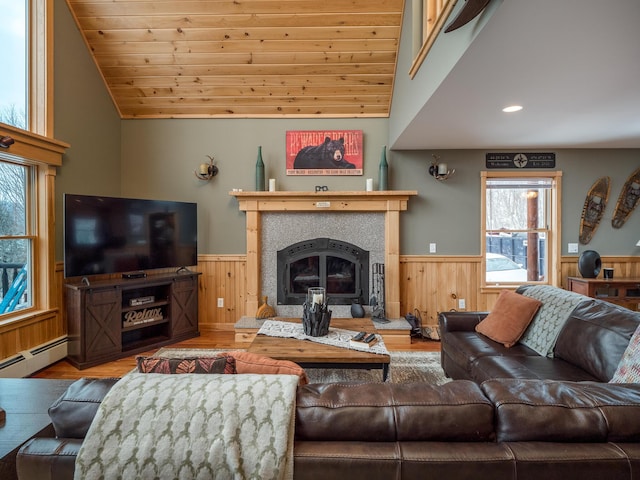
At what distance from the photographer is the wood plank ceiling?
3.32 meters

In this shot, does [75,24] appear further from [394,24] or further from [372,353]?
[372,353]

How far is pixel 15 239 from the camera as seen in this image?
2.94 metres

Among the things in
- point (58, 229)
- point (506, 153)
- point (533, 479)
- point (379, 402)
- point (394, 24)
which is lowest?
point (533, 479)

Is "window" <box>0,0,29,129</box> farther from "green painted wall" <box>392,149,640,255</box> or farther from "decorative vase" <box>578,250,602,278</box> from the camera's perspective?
"decorative vase" <box>578,250,602,278</box>

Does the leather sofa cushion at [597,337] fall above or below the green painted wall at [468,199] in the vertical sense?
below

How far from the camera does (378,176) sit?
4.16 metres

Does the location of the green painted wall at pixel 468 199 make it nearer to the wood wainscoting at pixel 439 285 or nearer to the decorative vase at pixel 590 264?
the wood wainscoting at pixel 439 285

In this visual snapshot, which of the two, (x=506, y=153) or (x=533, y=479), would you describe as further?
(x=506, y=153)

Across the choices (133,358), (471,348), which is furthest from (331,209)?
(133,358)

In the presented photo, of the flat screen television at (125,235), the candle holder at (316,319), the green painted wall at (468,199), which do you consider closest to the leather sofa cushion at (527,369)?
the candle holder at (316,319)

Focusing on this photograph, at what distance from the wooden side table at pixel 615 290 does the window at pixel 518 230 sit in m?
0.44

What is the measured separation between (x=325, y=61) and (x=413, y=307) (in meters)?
3.10

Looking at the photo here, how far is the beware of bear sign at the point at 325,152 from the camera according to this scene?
4.18m

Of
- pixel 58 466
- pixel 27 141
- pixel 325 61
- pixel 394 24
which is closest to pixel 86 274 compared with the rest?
pixel 27 141
